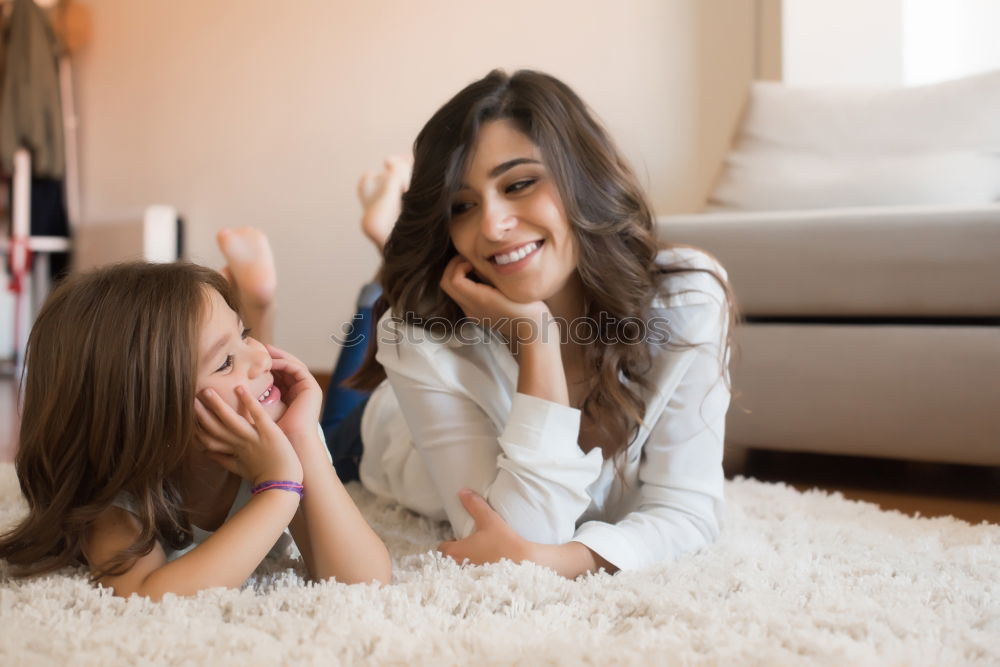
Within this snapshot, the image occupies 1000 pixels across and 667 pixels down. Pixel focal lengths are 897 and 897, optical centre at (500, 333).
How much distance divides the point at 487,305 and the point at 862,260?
74 cm

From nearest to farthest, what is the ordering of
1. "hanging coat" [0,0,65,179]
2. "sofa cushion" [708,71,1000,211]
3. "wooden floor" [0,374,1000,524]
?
"wooden floor" [0,374,1000,524]
"sofa cushion" [708,71,1000,211]
"hanging coat" [0,0,65,179]

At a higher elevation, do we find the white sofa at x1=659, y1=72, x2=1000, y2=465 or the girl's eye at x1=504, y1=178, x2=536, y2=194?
the girl's eye at x1=504, y1=178, x2=536, y2=194

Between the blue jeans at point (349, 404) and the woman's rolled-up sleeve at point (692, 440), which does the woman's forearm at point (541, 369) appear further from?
the blue jeans at point (349, 404)

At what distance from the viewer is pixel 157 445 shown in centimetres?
78

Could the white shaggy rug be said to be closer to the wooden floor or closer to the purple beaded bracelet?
the purple beaded bracelet

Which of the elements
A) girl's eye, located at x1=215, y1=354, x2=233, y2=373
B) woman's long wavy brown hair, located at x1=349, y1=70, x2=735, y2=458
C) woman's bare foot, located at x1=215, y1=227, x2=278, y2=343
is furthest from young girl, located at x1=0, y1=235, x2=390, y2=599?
woman's bare foot, located at x1=215, y1=227, x2=278, y2=343

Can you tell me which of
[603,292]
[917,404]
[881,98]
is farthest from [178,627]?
[881,98]

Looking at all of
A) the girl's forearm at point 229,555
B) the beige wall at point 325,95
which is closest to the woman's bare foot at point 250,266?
the girl's forearm at point 229,555

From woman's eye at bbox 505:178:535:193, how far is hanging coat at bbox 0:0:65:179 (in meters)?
3.23

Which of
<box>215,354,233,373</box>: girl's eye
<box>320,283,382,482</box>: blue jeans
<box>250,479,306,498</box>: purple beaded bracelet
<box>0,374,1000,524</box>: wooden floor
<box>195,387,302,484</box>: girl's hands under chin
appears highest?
<box>215,354,233,373</box>: girl's eye

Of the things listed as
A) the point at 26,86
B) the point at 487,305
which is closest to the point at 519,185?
the point at 487,305

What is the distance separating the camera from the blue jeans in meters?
1.49

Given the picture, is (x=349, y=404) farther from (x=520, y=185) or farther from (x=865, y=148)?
(x=865, y=148)

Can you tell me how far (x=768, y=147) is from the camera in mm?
2055
